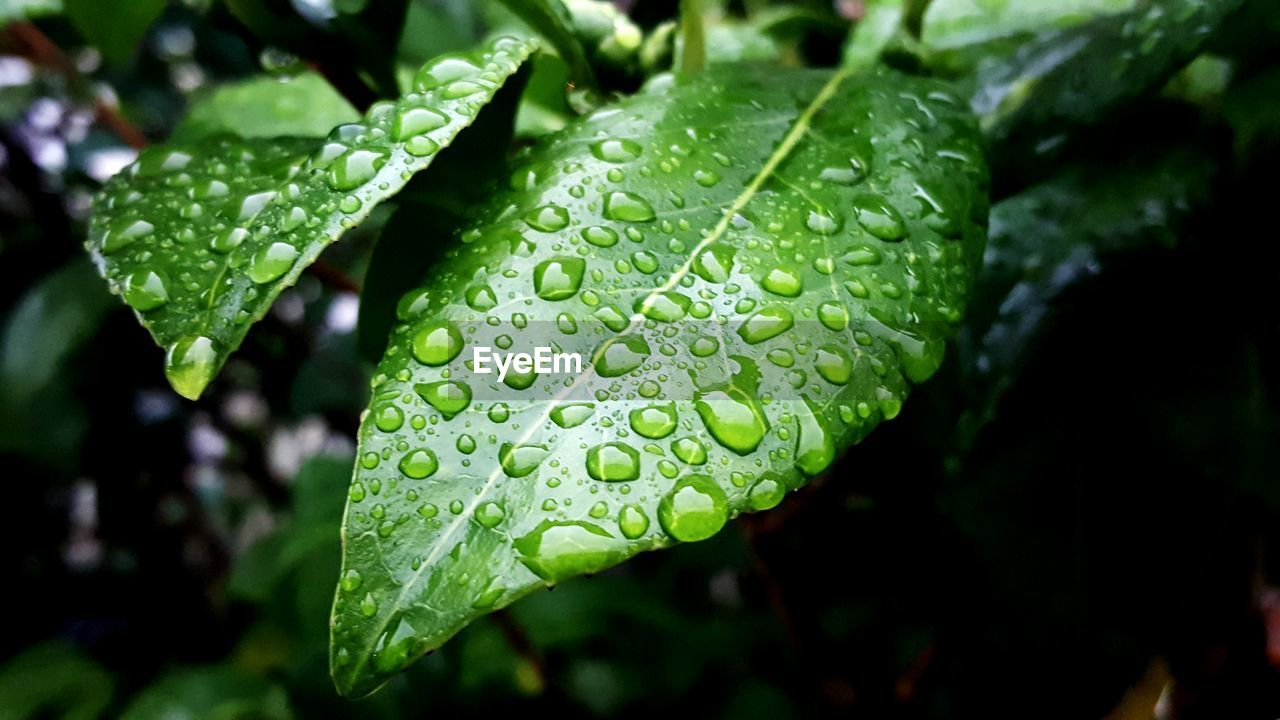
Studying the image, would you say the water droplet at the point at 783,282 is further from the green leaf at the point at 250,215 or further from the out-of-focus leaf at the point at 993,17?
the out-of-focus leaf at the point at 993,17

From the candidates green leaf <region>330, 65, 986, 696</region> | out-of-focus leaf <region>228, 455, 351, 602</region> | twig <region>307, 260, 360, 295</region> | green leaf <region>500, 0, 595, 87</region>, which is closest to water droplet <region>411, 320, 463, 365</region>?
green leaf <region>330, 65, 986, 696</region>

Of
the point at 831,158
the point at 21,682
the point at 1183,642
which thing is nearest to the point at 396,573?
the point at 831,158

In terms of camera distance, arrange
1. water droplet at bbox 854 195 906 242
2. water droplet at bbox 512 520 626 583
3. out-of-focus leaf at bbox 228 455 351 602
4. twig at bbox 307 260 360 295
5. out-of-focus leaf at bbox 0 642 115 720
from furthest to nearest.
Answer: out-of-focus leaf at bbox 0 642 115 720, out-of-focus leaf at bbox 228 455 351 602, twig at bbox 307 260 360 295, water droplet at bbox 854 195 906 242, water droplet at bbox 512 520 626 583

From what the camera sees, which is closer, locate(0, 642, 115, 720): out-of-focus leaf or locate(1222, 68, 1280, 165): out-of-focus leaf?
locate(1222, 68, 1280, 165): out-of-focus leaf

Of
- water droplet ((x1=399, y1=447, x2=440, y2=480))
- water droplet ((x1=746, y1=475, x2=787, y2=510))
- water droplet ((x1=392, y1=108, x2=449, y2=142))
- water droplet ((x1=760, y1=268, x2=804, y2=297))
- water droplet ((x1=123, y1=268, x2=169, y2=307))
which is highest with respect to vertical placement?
water droplet ((x1=392, y1=108, x2=449, y2=142))

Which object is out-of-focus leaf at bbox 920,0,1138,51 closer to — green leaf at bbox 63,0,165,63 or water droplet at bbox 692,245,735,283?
water droplet at bbox 692,245,735,283

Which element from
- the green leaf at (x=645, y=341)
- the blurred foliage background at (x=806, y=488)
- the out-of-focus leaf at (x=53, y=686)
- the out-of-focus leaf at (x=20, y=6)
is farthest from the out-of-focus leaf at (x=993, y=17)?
the out-of-focus leaf at (x=53, y=686)

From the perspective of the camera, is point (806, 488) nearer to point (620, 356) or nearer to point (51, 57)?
point (620, 356)
